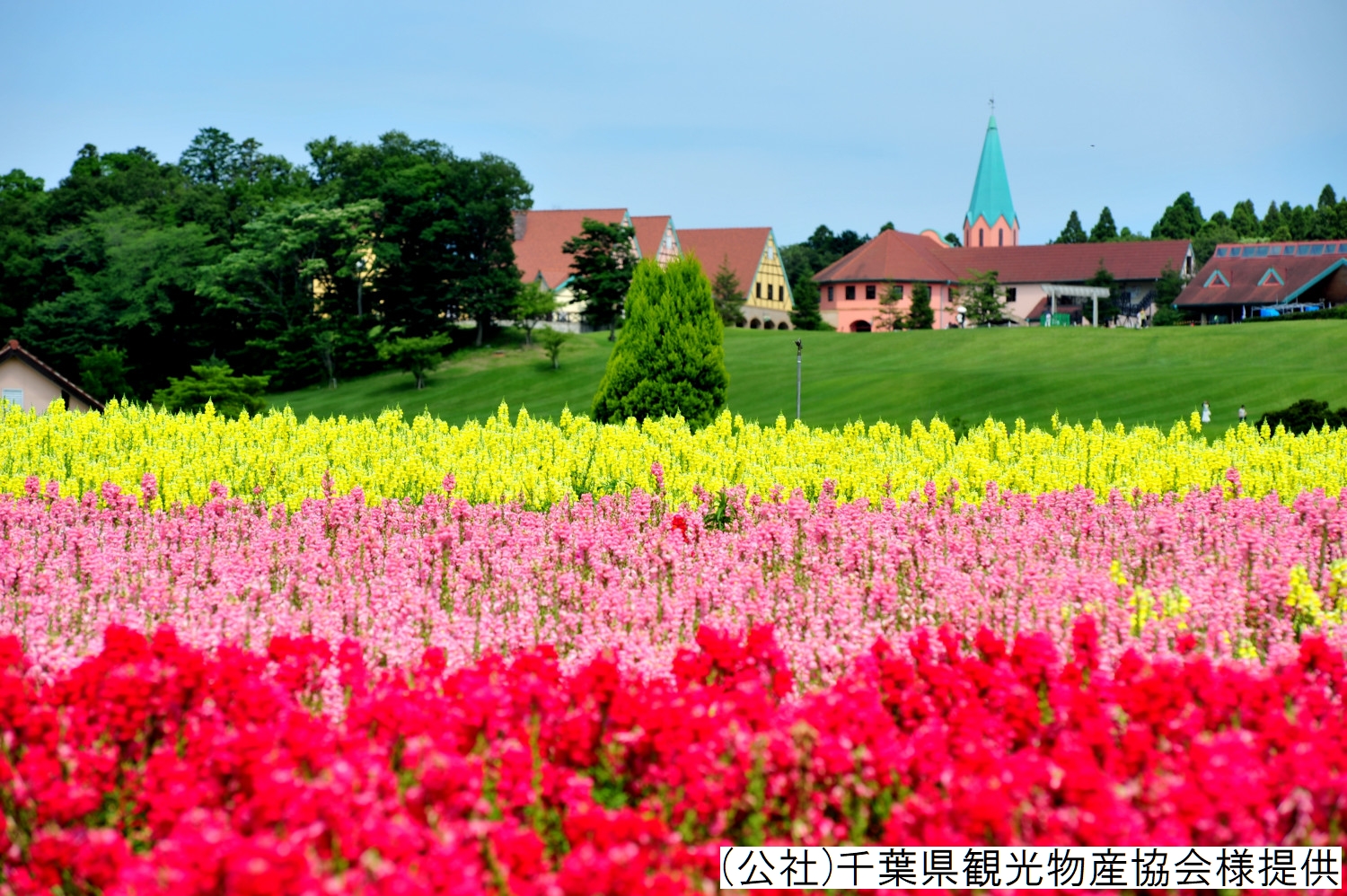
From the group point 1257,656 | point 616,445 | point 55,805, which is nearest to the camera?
point 55,805

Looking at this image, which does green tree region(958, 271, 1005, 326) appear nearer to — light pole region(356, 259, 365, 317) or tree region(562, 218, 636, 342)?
tree region(562, 218, 636, 342)

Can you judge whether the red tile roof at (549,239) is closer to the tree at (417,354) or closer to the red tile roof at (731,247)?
the red tile roof at (731,247)

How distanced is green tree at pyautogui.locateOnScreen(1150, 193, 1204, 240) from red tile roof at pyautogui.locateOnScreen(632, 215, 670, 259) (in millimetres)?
60108

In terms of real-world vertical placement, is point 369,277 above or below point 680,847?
above

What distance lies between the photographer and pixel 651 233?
9006 cm

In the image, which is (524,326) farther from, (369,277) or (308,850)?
(308,850)

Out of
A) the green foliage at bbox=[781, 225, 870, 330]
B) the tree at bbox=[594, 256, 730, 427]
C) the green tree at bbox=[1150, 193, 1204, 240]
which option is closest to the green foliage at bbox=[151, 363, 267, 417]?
the tree at bbox=[594, 256, 730, 427]

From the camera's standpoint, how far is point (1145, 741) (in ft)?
13.8

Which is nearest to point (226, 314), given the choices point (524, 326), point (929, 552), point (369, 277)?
point (369, 277)

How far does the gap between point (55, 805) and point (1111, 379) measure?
Answer: 142 ft

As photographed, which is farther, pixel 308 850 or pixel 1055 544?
pixel 1055 544

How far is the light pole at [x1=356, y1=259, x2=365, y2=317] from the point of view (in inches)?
2746

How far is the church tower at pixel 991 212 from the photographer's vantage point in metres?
118

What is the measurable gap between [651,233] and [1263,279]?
44.0m
